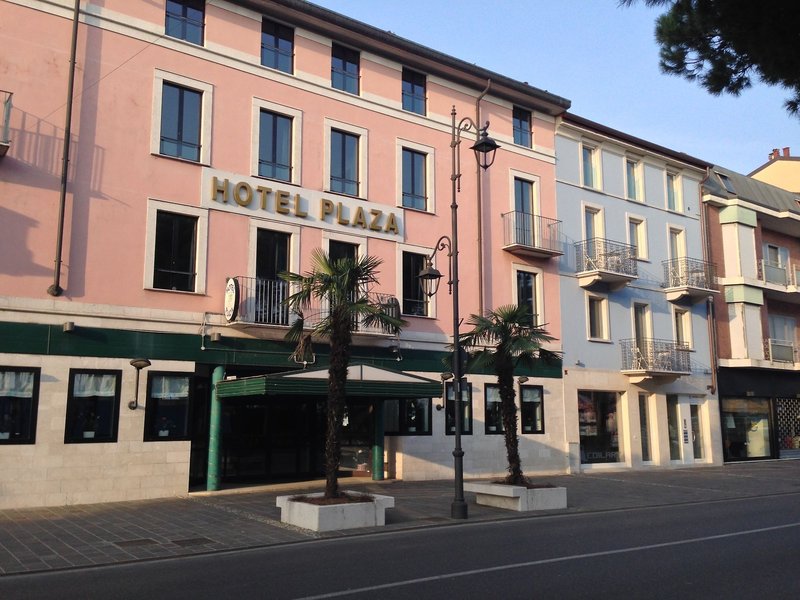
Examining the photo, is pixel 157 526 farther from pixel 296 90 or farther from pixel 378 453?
pixel 296 90

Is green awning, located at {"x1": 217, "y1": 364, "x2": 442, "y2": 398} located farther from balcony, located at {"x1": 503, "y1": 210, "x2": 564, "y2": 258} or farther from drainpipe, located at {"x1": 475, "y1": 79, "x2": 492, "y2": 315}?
balcony, located at {"x1": 503, "y1": 210, "x2": 564, "y2": 258}

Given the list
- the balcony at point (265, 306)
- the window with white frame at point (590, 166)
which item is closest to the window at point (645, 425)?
the window with white frame at point (590, 166)

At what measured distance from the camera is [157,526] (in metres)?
12.5

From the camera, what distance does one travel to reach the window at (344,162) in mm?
20391

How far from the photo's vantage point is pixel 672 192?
96.9 ft

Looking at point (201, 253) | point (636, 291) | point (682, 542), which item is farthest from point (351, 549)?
point (636, 291)

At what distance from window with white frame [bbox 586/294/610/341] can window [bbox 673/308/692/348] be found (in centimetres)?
413

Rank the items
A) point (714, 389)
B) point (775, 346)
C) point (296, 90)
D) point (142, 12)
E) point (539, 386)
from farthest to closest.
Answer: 1. point (775, 346)
2. point (714, 389)
3. point (539, 386)
4. point (296, 90)
5. point (142, 12)

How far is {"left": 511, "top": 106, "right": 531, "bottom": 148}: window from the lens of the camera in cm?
2473

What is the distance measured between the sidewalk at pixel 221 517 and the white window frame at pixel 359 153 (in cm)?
807

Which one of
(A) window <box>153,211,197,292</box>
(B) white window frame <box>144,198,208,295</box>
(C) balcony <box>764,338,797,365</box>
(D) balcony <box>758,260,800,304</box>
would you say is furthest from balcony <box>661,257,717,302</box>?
(A) window <box>153,211,197,292</box>

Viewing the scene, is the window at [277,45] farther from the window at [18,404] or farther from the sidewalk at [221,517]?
the sidewalk at [221,517]

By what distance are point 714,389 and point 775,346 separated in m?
4.70

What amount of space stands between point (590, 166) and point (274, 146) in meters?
12.8
